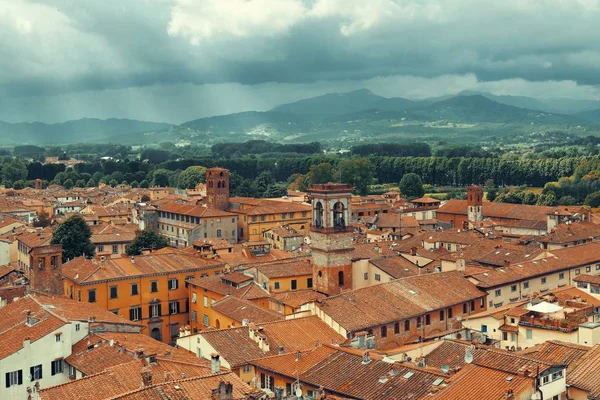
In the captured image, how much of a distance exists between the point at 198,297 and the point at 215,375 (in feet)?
89.0

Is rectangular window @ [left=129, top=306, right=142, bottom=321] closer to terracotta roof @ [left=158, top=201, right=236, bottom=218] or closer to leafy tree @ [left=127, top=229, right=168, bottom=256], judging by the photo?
leafy tree @ [left=127, top=229, right=168, bottom=256]

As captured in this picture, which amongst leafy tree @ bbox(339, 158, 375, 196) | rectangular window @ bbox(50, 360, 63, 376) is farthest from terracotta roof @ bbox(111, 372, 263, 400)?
leafy tree @ bbox(339, 158, 375, 196)

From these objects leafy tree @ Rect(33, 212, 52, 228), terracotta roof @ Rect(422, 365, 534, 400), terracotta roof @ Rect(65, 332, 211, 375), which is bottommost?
leafy tree @ Rect(33, 212, 52, 228)

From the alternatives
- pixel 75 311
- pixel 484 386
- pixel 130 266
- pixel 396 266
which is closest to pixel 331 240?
pixel 396 266

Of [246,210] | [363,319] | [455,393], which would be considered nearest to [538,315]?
[363,319]

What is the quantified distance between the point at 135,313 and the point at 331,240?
14243 mm

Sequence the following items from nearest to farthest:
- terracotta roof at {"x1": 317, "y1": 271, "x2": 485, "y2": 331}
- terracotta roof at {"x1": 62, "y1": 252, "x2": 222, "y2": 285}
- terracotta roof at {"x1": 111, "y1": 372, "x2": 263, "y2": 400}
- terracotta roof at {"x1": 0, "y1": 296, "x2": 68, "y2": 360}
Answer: terracotta roof at {"x1": 111, "y1": 372, "x2": 263, "y2": 400} < terracotta roof at {"x1": 0, "y1": 296, "x2": 68, "y2": 360} < terracotta roof at {"x1": 317, "y1": 271, "x2": 485, "y2": 331} < terracotta roof at {"x1": 62, "y1": 252, "x2": 222, "y2": 285}

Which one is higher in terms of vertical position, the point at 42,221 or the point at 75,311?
the point at 75,311

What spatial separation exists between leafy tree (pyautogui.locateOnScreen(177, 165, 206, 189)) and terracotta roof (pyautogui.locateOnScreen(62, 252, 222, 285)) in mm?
96759

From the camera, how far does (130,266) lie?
49.2 meters

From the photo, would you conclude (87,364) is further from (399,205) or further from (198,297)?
(399,205)

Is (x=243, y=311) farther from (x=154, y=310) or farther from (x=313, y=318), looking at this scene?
(x=154, y=310)

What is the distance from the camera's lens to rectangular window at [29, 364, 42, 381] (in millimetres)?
27609

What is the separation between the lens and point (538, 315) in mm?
30609
